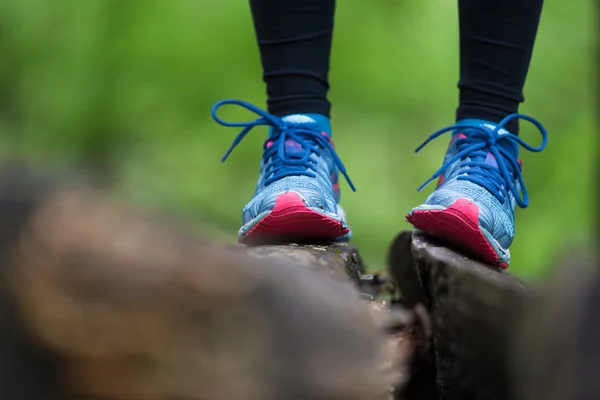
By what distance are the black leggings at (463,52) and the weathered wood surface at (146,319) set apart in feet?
2.17

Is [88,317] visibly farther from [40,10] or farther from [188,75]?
[40,10]

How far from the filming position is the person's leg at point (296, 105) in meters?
0.91

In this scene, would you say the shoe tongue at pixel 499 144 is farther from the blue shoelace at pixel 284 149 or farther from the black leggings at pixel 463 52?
the blue shoelace at pixel 284 149

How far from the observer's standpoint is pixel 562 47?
2.68 m

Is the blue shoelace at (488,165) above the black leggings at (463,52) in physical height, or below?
below

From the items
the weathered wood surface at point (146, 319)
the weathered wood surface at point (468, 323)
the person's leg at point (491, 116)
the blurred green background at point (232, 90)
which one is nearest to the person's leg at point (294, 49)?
the person's leg at point (491, 116)

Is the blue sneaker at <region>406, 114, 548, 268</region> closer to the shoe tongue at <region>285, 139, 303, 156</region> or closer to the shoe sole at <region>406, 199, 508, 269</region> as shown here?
the shoe sole at <region>406, 199, 508, 269</region>

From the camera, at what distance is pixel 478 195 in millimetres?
859

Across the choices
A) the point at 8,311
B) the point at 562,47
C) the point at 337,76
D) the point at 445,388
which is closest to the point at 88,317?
the point at 8,311

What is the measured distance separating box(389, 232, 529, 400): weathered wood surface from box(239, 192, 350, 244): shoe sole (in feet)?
0.43

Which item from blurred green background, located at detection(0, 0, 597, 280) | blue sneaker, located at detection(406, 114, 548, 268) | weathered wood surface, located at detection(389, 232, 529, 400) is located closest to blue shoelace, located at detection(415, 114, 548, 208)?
blue sneaker, located at detection(406, 114, 548, 268)

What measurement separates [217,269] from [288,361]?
61 millimetres

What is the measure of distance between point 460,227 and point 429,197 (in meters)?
0.09

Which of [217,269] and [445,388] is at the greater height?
[217,269]
